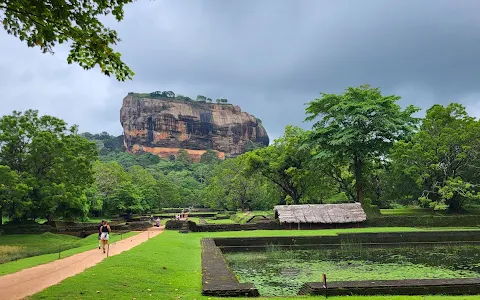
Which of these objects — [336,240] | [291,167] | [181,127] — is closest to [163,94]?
[181,127]

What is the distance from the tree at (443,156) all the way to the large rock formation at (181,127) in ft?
338

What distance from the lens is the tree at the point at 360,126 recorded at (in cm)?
2780

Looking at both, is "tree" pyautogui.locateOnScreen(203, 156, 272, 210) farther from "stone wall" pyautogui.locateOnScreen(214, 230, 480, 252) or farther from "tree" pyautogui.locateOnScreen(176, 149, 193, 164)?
"tree" pyautogui.locateOnScreen(176, 149, 193, 164)

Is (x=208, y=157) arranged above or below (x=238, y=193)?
above

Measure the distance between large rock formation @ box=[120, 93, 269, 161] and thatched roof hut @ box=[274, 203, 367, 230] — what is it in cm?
10121

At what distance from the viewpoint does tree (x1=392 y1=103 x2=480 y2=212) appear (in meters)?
25.9

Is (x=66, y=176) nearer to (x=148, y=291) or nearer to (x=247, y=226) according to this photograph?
(x=247, y=226)

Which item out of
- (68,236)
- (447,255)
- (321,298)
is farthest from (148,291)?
(68,236)

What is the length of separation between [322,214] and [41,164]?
19874 mm

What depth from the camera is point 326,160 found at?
97.8 feet

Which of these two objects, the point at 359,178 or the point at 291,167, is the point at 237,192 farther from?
the point at 359,178

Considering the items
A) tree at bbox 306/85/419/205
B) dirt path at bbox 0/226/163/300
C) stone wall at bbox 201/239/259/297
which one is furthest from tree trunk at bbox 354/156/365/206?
→ dirt path at bbox 0/226/163/300

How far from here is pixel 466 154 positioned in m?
26.4

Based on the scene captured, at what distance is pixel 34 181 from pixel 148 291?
1969 centimetres
